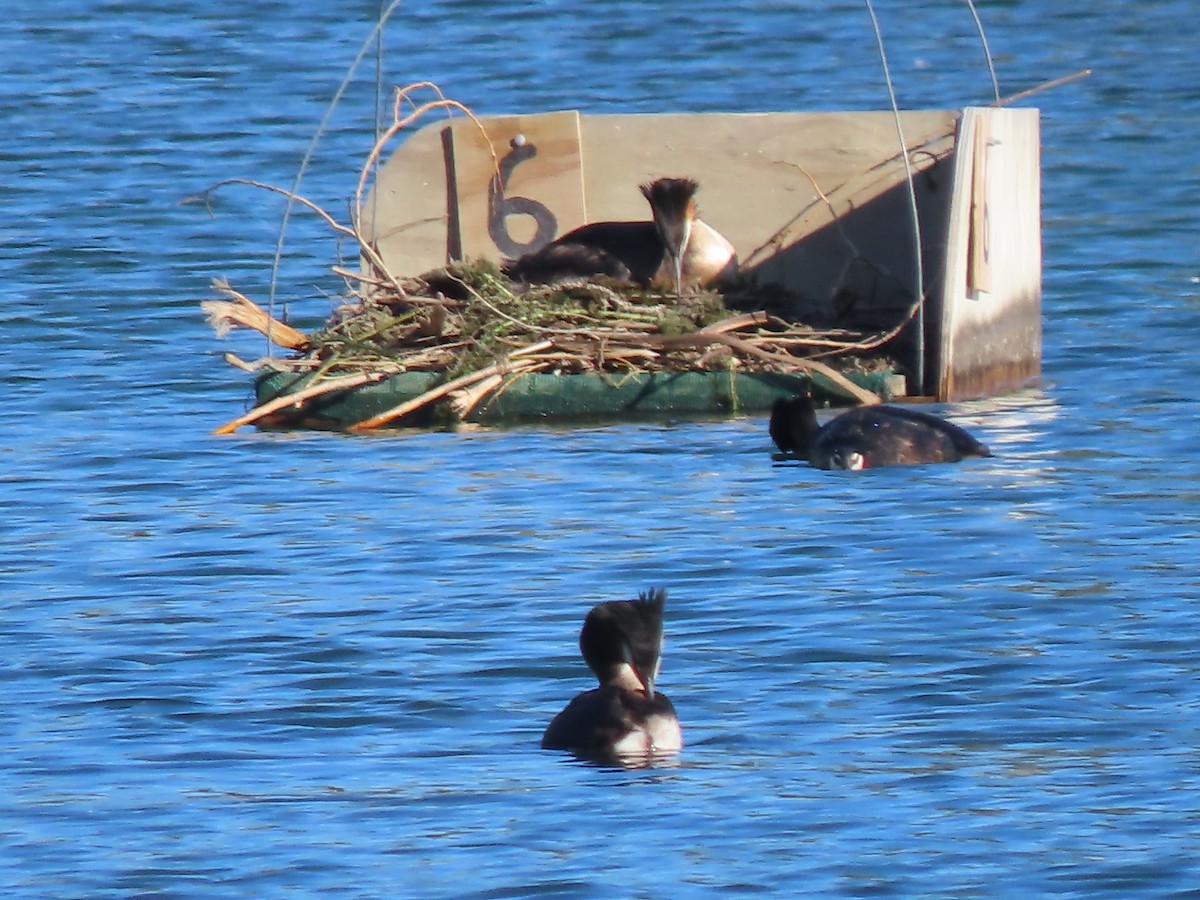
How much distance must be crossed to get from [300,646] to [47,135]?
2033 cm

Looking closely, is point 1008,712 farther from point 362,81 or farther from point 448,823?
point 362,81

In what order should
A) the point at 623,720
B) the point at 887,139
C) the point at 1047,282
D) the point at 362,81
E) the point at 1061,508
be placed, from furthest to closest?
the point at 362,81
the point at 1047,282
the point at 887,139
the point at 1061,508
the point at 623,720

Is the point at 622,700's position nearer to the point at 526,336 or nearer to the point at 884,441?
the point at 884,441

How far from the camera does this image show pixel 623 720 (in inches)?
318

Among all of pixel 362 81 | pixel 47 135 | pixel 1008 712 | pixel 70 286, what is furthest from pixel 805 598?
pixel 362 81

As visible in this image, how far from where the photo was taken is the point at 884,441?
12703 mm

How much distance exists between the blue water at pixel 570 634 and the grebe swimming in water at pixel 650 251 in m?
1.35

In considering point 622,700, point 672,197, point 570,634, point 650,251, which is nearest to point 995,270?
point 672,197

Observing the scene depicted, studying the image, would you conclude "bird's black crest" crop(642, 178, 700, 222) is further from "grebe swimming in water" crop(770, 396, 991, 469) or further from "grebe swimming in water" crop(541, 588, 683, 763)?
"grebe swimming in water" crop(541, 588, 683, 763)

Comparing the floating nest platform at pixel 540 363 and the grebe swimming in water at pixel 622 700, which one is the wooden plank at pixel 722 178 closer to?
the floating nest platform at pixel 540 363

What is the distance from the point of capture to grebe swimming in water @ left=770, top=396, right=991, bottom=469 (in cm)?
1271

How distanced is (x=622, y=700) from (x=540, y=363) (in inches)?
252

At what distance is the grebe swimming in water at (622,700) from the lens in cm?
809

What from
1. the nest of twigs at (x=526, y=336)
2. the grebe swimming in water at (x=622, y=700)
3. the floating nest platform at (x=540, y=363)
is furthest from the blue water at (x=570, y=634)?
the nest of twigs at (x=526, y=336)
